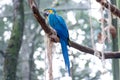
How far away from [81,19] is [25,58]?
5.28 ft

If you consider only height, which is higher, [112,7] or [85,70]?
[112,7]

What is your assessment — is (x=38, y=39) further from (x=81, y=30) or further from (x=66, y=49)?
(x=66, y=49)

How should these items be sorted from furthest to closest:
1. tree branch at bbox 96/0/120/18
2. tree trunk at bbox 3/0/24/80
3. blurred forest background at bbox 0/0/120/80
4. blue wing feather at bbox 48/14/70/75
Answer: blurred forest background at bbox 0/0/120/80, tree trunk at bbox 3/0/24/80, blue wing feather at bbox 48/14/70/75, tree branch at bbox 96/0/120/18

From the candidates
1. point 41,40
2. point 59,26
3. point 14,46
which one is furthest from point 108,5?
point 41,40

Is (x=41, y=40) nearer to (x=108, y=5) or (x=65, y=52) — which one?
(x=65, y=52)

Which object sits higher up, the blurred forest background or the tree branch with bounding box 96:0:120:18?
the tree branch with bounding box 96:0:120:18

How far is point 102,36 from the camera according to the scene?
121cm

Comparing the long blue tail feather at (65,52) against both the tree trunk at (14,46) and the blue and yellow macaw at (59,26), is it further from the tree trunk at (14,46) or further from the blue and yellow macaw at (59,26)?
the tree trunk at (14,46)

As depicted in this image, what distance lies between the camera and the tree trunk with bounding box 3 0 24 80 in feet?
8.38

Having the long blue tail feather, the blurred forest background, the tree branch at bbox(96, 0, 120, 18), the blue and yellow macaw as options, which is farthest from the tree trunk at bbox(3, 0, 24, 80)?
the tree branch at bbox(96, 0, 120, 18)

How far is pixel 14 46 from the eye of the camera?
267 centimetres

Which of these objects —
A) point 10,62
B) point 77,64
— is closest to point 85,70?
point 77,64

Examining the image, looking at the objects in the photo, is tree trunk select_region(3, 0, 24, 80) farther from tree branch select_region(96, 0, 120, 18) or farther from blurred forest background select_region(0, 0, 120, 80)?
tree branch select_region(96, 0, 120, 18)

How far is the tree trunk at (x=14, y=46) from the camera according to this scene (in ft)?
8.38
